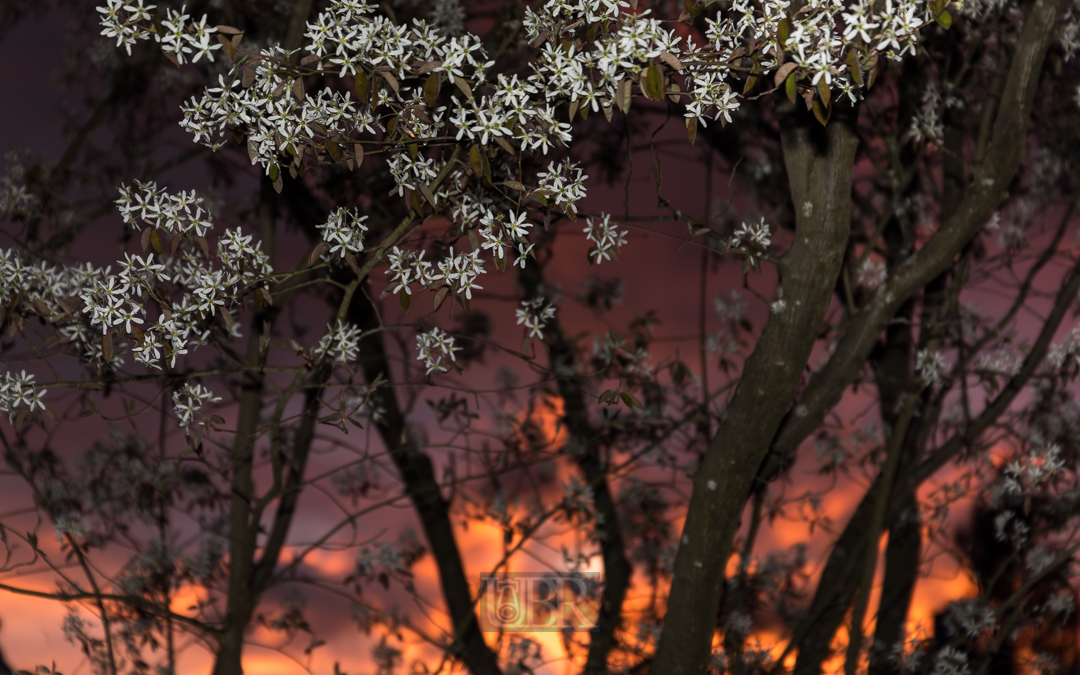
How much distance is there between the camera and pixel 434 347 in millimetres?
2453

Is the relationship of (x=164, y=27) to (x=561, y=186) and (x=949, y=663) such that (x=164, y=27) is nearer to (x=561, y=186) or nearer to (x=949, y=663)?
(x=561, y=186)

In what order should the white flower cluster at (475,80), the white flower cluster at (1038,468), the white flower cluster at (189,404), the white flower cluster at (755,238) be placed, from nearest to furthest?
the white flower cluster at (475,80)
the white flower cluster at (189,404)
the white flower cluster at (755,238)
the white flower cluster at (1038,468)

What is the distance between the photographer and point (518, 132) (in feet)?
6.49

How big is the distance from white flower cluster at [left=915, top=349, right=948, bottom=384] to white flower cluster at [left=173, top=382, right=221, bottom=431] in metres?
2.80

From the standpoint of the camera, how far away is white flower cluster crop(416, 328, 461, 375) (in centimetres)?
241

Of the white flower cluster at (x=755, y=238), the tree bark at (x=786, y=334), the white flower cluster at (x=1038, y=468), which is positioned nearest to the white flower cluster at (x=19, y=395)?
the tree bark at (x=786, y=334)

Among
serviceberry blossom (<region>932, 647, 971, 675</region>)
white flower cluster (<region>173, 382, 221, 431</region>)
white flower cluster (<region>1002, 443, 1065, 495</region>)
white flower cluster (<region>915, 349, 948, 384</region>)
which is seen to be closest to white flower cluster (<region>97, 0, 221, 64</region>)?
white flower cluster (<region>173, 382, 221, 431</region>)

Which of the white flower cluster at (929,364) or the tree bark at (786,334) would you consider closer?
the tree bark at (786,334)

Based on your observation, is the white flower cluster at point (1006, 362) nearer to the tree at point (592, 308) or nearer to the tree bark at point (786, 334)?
the tree at point (592, 308)

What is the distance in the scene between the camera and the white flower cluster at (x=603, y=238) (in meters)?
2.29

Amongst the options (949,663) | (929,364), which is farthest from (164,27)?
(949,663)

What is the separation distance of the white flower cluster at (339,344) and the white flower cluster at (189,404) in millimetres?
316

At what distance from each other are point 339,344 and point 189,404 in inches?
17.1

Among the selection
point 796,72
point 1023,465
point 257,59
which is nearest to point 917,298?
point 1023,465
